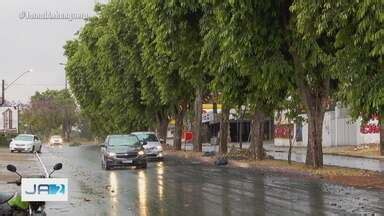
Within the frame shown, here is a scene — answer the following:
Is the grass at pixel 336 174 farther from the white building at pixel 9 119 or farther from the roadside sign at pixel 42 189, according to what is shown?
the white building at pixel 9 119

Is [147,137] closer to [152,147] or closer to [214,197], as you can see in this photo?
[152,147]

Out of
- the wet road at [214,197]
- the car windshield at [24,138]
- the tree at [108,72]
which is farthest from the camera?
the car windshield at [24,138]

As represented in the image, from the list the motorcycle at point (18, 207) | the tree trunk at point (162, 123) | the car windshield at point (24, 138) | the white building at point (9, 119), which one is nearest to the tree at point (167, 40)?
the motorcycle at point (18, 207)

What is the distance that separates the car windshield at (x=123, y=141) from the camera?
33.1 metres

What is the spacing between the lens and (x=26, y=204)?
31.0 feet

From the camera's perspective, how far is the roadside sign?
9086 mm

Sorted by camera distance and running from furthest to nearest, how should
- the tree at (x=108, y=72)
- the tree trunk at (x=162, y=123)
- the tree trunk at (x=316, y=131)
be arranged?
the tree trunk at (x=162, y=123), the tree at (x=108, y=72), the tree trunk at (x=316, y=131)

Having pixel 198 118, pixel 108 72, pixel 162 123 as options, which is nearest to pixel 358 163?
pixel 198 118

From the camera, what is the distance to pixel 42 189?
9.12 meters

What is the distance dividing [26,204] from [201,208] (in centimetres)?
666

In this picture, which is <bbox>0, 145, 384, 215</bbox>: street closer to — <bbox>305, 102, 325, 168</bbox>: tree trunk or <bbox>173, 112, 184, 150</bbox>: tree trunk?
<bbox>305, 102, 325, 168</bbox>: tree trunk

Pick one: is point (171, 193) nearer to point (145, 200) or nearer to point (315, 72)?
point (145, 200)

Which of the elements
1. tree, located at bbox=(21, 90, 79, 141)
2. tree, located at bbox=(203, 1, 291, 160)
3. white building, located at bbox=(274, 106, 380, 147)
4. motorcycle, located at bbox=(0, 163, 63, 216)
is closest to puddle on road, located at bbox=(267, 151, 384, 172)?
tree, located at bbox=(203, 1, 291, 160)

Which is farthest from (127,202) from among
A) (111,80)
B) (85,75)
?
(85,75)
